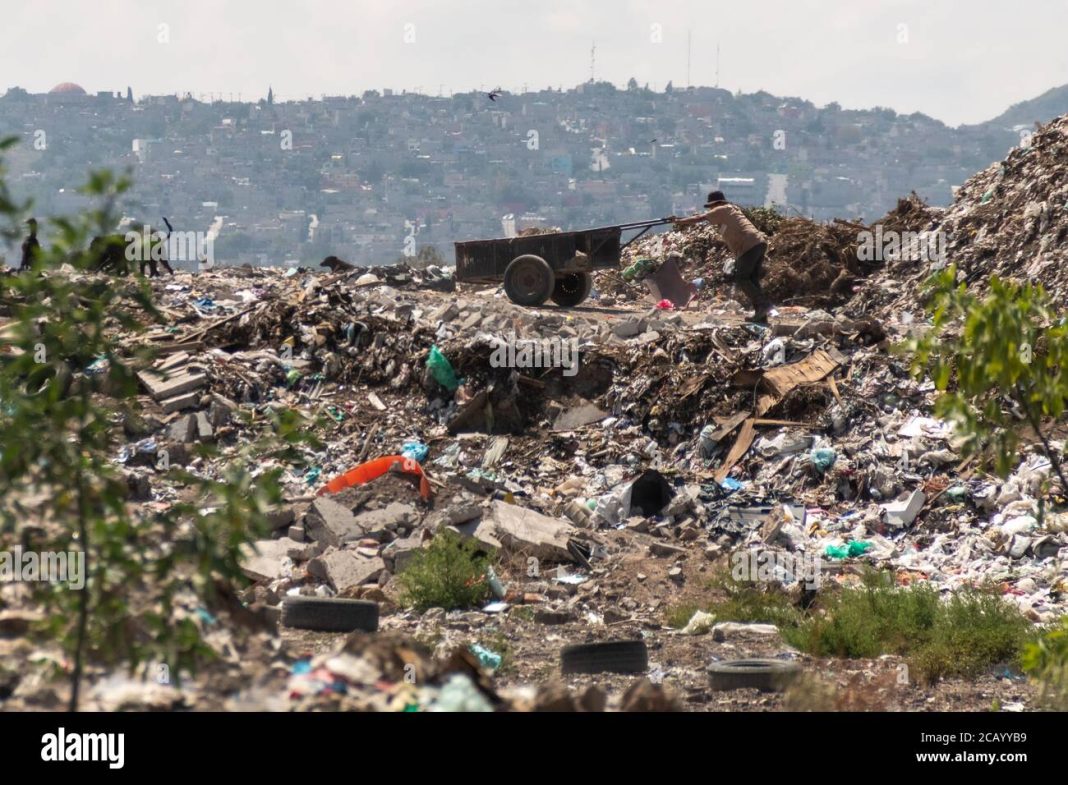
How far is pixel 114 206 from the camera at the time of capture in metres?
3.67

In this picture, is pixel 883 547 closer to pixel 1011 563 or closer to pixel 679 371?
pixel 1011 563

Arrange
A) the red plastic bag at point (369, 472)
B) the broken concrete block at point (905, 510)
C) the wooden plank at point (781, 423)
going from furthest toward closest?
the wooden plank at point (781, 423) < the red plastic bag at point (369, 472) < the broken concrete block at point (905, 510)

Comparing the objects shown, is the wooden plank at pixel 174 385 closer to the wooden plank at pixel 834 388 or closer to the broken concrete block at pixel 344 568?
the broken concrete block at pixel 344 568

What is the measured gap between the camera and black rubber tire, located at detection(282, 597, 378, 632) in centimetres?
824

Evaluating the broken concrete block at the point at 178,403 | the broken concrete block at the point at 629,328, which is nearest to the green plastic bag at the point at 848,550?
the broken concrete block at the point at 629,328

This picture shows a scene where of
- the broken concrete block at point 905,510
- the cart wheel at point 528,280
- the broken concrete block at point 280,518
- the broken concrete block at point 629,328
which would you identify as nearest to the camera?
the broken concrete block at point 280,518

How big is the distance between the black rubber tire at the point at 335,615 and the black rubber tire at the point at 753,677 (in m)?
2.33

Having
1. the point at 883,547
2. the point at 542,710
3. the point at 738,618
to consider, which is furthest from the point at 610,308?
the point at 542,710

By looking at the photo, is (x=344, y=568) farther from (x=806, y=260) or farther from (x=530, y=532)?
(x=806, y=260)

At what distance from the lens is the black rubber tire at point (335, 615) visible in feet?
27.0

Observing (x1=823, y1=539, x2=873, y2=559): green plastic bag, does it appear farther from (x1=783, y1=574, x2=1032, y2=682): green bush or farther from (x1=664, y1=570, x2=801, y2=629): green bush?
(x1=783, y1=574, x2=1032, y2=682): green bush

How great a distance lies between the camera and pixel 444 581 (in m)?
8.88
